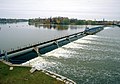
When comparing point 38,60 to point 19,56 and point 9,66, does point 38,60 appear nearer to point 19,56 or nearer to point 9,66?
point 19,56

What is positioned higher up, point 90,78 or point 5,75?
point 5,75

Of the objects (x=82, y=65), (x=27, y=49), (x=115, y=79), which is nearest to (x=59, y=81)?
(x=115, y=79)

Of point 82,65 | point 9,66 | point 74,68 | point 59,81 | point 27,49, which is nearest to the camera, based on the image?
point 59,81

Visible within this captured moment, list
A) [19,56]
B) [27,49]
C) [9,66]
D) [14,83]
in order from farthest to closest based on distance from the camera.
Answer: [27,49] < [19,56] < [9,66] < [14,83]

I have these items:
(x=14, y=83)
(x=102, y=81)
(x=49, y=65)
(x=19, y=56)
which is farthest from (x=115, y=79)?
(x=19, y=56)

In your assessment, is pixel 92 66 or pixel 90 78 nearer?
pixel 90 78

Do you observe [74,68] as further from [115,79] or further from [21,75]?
[21,75]
